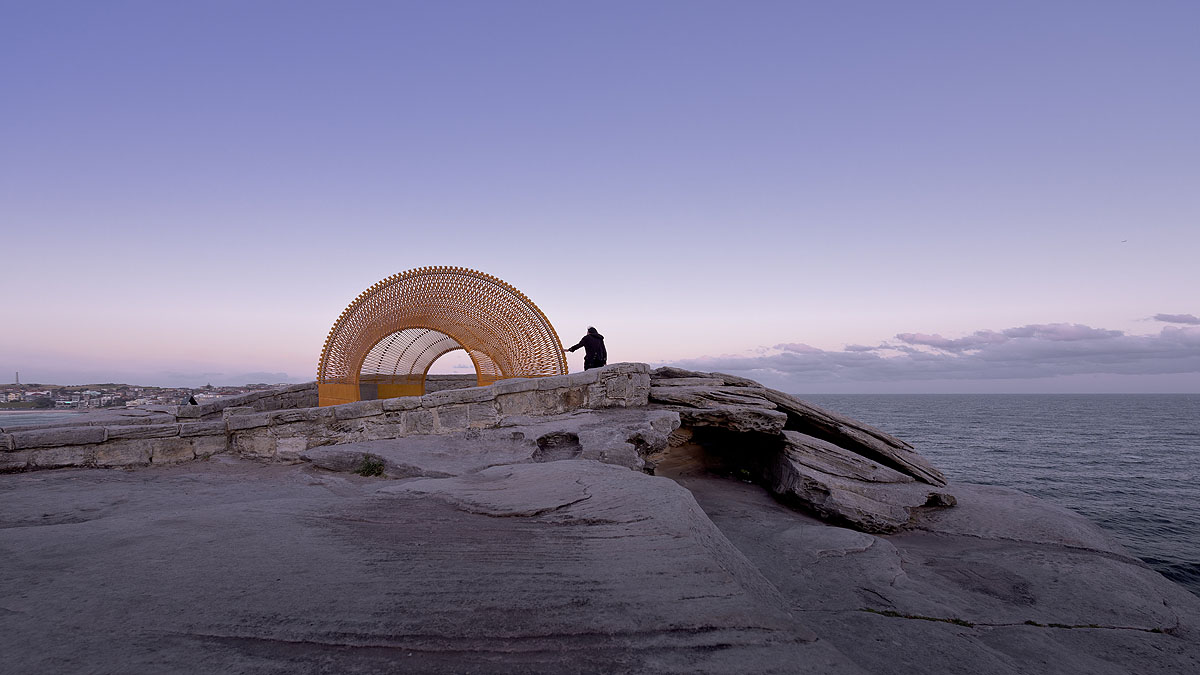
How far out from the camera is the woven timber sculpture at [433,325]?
12508 millimetres

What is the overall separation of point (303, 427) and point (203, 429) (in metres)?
1.16

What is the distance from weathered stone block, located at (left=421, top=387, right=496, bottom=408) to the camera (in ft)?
25.5

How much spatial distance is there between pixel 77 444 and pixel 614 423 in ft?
21.2

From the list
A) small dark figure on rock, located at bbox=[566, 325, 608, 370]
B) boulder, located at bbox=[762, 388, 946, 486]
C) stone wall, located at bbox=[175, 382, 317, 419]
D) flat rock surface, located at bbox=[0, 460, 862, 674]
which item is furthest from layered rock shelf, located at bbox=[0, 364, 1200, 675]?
stone wall, located at bbox=[175, 382, 317, 419]

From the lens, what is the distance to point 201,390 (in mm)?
17797

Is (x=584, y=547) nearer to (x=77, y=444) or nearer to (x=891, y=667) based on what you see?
(x=891, y=667)

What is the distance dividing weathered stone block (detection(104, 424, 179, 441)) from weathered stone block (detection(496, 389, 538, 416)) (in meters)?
4.07

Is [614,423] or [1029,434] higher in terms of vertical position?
[614,423]

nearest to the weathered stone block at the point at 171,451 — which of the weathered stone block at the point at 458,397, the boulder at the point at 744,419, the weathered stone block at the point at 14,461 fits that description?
the weathered stone block at the point at 14,461

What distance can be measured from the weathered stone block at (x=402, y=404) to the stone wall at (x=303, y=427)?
13 millimetres

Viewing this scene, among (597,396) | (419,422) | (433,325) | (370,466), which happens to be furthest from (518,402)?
(433,325)

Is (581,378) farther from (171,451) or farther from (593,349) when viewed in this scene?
(171,451)

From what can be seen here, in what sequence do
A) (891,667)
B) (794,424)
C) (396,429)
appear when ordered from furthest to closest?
(794,424) < (396,429) < (891,667)

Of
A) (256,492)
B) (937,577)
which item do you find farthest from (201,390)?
(937,577)
